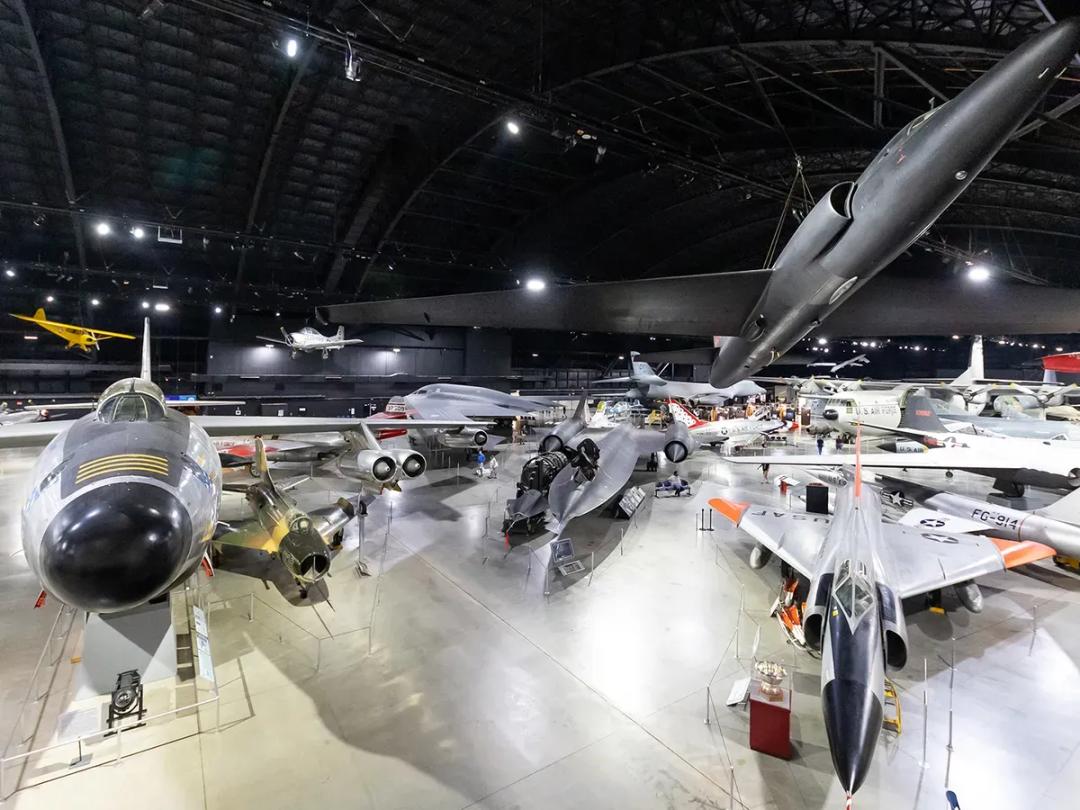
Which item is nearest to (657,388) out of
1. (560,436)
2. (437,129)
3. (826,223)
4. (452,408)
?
(452,408)

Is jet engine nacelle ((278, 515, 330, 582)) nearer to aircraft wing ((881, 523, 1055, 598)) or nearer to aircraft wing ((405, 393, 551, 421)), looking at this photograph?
aircraft wing ((881, 523, 1055, 598))

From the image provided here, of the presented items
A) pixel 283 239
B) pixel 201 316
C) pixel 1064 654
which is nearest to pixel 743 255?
pixel 283 239

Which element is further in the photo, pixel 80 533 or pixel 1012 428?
pixel 1012 428

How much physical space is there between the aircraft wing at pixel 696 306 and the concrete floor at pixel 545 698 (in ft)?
13.3

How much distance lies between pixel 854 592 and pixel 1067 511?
6574mm

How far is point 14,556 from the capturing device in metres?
8.23

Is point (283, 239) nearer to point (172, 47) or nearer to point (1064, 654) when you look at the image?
point (172, 47)

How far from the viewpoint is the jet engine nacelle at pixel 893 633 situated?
414cm

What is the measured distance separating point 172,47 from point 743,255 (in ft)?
94.3

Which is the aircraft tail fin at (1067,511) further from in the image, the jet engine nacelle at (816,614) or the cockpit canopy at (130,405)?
the cockpit canopy at (130,405)

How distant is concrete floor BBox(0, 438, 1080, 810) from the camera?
3.71 meters

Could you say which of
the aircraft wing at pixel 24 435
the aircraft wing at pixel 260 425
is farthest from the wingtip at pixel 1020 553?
the aircraft wing at pixel 24 435

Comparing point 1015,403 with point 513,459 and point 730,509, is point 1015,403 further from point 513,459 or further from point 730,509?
point 513,459

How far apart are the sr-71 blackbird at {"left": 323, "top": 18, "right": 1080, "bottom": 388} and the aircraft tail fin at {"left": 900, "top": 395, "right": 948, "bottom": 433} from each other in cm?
873
